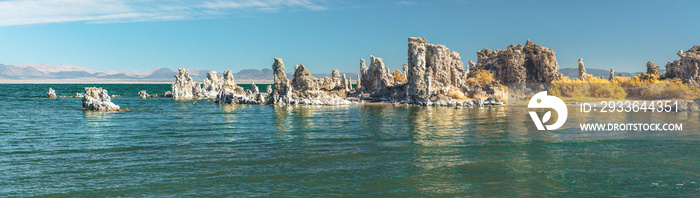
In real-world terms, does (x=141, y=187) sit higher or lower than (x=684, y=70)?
lower

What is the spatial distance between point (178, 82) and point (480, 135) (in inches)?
3901

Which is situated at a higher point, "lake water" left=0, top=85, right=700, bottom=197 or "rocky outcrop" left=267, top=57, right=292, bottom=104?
"rocky outcrop" left=267, top=57, right=292, bottom=104

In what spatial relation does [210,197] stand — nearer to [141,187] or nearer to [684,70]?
[141,187]

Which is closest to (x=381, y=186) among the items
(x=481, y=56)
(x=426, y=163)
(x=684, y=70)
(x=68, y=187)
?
(x=426, y=163)

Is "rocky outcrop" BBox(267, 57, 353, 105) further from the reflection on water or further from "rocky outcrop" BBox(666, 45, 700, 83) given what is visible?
"rocky outcrop" BBox(666, 45, 700, 83)

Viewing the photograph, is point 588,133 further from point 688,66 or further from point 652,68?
point 652,68

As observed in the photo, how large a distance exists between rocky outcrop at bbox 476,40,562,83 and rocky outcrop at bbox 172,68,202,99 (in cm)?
7410

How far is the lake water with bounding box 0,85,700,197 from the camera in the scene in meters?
20.3

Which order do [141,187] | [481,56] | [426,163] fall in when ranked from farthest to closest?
[481,56]
[426,163]
[141,187]

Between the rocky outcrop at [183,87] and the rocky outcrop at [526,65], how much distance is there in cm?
7410

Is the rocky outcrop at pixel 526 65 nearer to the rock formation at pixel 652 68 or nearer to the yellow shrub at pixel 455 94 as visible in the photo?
the rock formation at pixel 652 68

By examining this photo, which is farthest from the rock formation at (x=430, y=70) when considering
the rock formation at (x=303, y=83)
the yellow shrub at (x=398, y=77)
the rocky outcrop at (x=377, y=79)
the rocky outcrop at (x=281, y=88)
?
the rocky outcrop at (x=281, y=88)

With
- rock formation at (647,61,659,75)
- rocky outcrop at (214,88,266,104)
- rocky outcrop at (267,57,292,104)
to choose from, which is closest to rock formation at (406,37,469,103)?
rocky outcrop at (267,57,292,104)

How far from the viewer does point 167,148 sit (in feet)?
102
